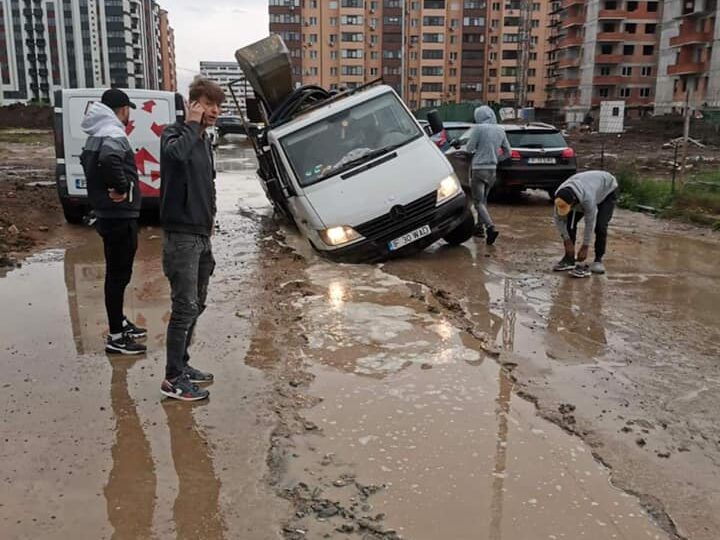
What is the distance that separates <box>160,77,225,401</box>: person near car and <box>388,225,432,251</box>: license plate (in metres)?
3.74

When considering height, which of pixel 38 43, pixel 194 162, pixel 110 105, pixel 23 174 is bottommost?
pixel 23 174

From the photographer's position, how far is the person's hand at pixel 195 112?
385 cm

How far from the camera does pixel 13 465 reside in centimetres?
340

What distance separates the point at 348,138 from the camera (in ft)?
27.6

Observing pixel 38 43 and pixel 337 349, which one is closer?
pixel 337 349

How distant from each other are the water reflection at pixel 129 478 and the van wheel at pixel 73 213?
8.05m

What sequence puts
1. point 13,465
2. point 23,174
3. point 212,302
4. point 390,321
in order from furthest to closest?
point 23,174, point 212,302, point 390,321, point 13,465

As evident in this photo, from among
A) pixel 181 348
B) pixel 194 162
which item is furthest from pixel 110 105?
pixel 181 348

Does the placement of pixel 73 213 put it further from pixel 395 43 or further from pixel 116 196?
pixel 395 43

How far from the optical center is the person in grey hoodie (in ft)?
30.9

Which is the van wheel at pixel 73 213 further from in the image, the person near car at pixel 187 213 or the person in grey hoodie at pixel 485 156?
the person near car at pixel 187 213

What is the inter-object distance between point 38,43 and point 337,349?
13211 cm

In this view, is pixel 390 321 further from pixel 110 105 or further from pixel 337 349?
pixel 110 105

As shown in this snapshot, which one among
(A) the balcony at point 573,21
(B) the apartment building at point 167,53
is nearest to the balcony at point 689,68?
(A) the balcony at point 573,21
